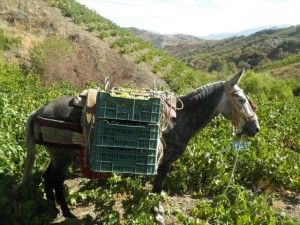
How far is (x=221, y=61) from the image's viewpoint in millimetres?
104938

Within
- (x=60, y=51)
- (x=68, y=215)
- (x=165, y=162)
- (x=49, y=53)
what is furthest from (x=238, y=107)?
(x=60, y=51)

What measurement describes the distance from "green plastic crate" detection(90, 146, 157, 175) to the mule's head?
5.15 ft

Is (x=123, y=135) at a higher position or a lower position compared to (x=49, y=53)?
lower

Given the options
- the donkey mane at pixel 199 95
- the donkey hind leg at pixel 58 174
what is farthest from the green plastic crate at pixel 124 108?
the donkey mane at pixel 199 95

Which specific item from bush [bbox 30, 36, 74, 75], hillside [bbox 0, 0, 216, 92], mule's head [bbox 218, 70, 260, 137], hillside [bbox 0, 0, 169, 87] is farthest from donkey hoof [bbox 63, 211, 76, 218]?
bush [bbox 30, 36, 74, 75]

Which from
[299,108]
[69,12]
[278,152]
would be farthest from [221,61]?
[278,152]

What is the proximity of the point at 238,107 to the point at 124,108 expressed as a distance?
1907 millimetres

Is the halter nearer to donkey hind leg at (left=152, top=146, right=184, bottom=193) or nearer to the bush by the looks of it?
donkey hind leg at (left=152, top=146, right=184, bottom=193)

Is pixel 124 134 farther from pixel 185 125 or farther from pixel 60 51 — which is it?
pixel 60 51

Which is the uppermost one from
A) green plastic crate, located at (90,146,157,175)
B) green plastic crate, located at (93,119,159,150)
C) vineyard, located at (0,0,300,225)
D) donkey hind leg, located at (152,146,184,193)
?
green plastic crate, located at (93,119,159,150)

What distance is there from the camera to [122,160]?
17.4 feet

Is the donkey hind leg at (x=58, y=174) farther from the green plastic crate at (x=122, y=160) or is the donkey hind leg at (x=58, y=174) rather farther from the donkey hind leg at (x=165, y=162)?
the donkey hind leg at (x=165, y=162)

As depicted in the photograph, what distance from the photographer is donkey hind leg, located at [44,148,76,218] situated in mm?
5949

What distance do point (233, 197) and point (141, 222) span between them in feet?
6.75
